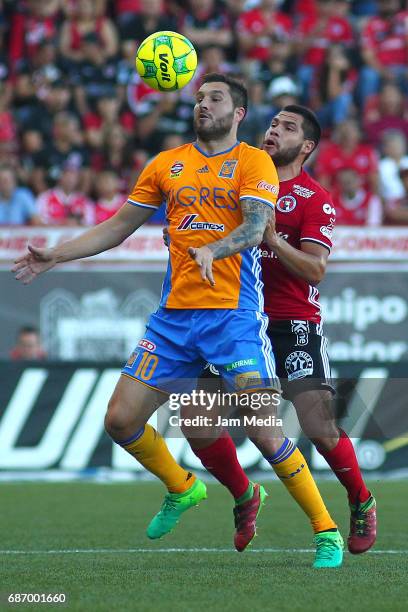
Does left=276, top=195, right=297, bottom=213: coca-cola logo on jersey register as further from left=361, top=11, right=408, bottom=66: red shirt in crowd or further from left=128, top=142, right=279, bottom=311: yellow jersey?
left=361, top=11, right=408, bottom=66: red shirt in crowd

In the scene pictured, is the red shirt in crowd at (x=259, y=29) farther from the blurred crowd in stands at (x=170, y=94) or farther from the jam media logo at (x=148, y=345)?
the jam media logo at (x=148, y=345)

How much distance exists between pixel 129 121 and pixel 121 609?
11839 millimetres

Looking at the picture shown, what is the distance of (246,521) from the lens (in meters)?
6.94

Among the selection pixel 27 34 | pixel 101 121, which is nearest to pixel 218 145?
pixel 101 121

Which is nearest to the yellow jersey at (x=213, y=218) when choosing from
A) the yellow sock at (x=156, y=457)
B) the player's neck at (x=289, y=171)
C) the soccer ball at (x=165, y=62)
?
the player's neck at (x=289, y=171)

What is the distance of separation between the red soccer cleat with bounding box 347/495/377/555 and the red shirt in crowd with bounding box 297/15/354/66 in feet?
37.1

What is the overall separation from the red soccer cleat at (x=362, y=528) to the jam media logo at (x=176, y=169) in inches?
88.8

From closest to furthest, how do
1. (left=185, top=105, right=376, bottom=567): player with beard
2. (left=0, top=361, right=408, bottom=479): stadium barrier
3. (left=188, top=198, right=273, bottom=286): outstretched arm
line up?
(left=188, top=198, right=273, bottom=286): outstretched arm → (left=185, top=105, right=376, bottom=567): player with beard → (left=0, top=361, right=408, bottom=479): stadium barrier

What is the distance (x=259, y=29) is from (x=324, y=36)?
1020mm

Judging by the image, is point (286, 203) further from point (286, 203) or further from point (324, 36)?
point (324, 36)

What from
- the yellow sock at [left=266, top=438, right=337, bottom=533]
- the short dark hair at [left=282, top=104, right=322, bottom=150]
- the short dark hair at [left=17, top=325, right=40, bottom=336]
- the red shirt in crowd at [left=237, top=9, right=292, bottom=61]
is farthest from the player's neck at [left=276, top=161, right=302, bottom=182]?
the red shirt in crowd at [left=237, top=9, right=292, bottom=61]

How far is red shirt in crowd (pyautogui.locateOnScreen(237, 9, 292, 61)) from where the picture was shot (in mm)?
17188

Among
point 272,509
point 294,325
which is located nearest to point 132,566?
point 294,325

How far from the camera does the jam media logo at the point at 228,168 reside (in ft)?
21.6
